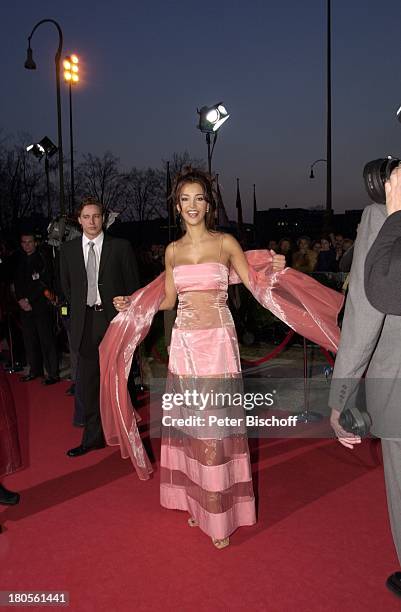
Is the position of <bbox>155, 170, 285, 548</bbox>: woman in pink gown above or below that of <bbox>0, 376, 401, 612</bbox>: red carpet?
above

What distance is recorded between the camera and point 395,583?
2.64 metres

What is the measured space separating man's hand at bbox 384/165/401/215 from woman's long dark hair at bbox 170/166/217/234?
70.7 inches

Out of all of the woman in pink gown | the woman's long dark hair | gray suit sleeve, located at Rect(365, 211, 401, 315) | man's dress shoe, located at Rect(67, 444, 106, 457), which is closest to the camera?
gray suit sleeve, located at Rect(365, 211, 401, 315)

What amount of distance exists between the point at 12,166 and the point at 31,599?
39.0m

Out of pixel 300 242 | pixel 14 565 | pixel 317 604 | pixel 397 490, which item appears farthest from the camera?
pixel 300 242

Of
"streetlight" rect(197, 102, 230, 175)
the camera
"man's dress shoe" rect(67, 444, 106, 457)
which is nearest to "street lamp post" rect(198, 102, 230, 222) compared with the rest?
"streetlight" rect(197, 102, 230, 175)

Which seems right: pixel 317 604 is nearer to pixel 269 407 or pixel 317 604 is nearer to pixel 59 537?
pixel 59 537

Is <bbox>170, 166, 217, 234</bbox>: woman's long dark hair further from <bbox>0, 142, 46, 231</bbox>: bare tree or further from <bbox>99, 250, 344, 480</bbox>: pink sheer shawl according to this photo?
<bbox>0, 142, 46, 231</bbox>: bare tree

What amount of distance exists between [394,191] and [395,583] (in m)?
1.95

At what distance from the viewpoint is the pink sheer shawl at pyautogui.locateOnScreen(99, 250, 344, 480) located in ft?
11.3

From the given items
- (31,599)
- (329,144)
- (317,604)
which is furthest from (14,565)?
(329,144)

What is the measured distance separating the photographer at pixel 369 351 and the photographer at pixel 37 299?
17.9 ft

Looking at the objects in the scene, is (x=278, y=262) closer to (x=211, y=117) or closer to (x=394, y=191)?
(x=394, y=191)

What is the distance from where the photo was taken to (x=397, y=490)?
2061 mm
